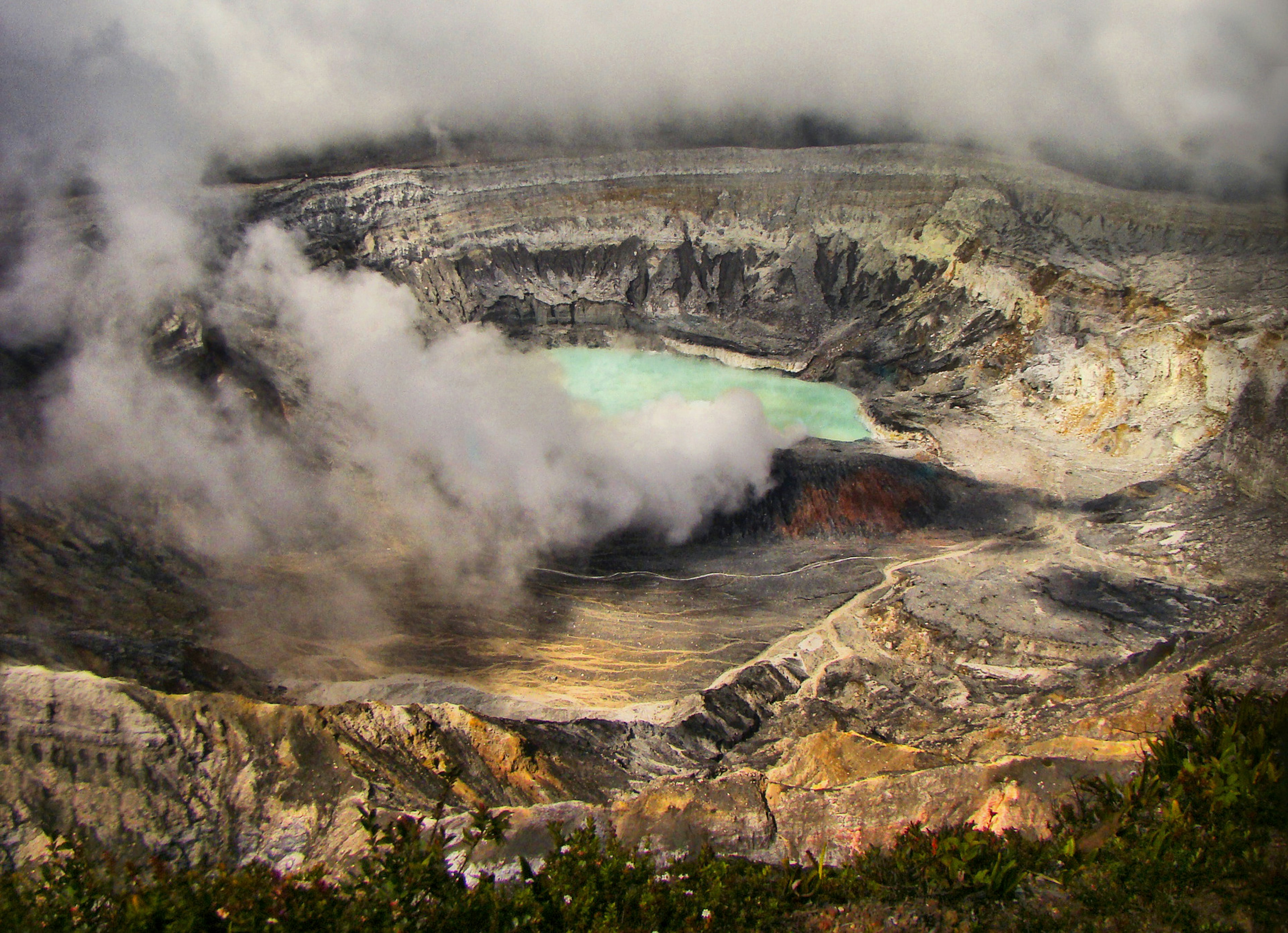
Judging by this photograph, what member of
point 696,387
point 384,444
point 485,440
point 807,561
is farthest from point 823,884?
point 696,387

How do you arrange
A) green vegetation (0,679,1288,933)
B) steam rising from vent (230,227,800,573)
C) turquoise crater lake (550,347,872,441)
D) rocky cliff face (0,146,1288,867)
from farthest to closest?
turquoise crater lake (550,347,872,441) < steam rising from vent (230,227,800,573) < rocky cliff face (0,146,1288,867) < green vegetation (0,679,1288,933)

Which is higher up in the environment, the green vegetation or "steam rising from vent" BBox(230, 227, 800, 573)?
"steam rising from vent" BBox(230, 227, 800, 573)

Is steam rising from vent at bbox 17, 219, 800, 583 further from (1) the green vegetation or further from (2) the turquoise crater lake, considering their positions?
(1) the green vegetation

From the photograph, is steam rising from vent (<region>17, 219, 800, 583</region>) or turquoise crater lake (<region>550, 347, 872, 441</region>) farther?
turquoise crater lake (<region>550, 347, 872, 441</region>)

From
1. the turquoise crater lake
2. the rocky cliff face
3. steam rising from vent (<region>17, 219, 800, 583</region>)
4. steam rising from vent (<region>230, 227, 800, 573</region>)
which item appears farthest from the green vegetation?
the turquoise crater lake

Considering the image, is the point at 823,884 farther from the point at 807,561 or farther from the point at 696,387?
the point at 696,387

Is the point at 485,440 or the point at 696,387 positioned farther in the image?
the point at 696,387

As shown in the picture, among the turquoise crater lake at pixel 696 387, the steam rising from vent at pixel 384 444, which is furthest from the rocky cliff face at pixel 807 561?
the steam rising from vent at pixel 384 444
